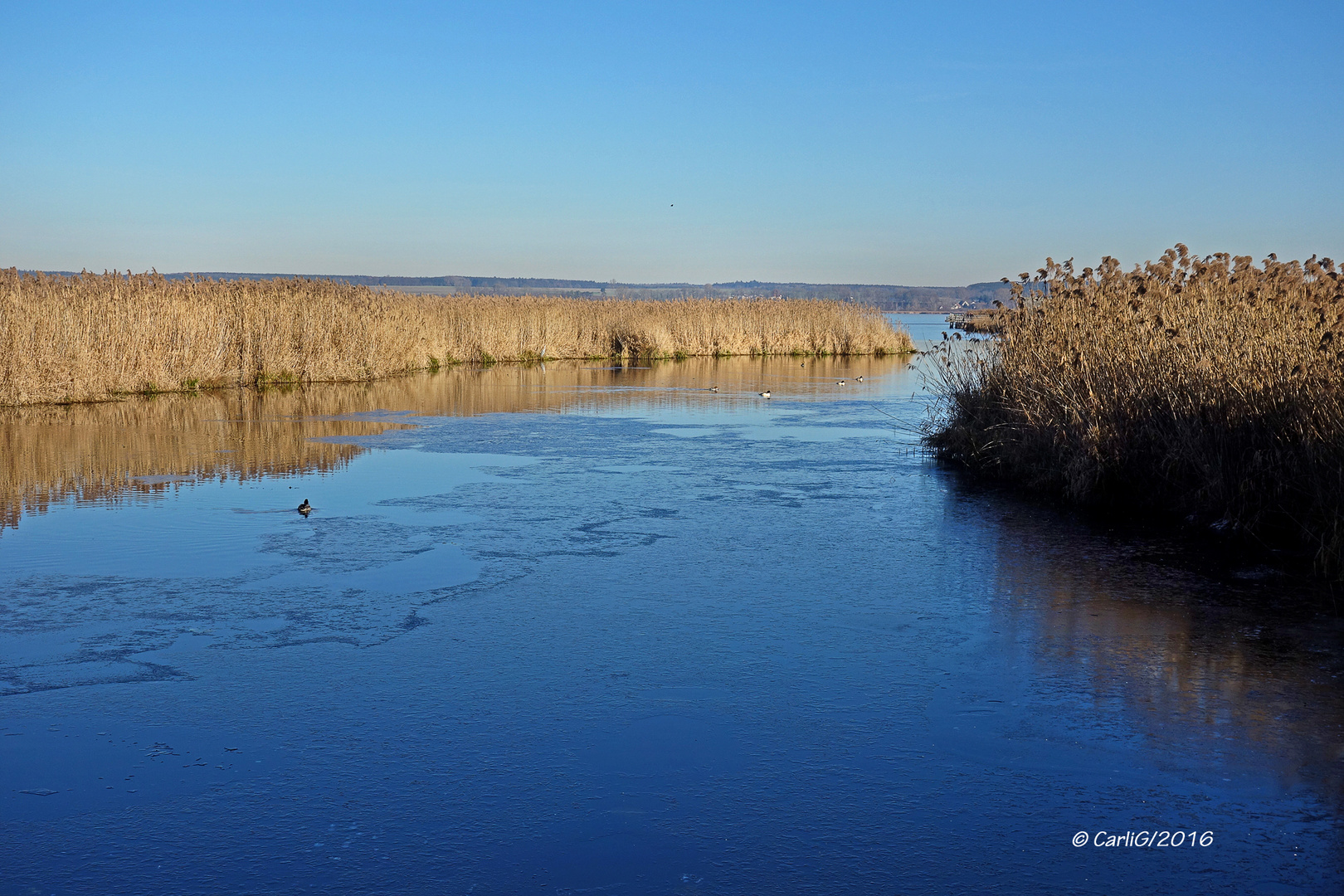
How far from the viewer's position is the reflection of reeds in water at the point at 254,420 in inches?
448

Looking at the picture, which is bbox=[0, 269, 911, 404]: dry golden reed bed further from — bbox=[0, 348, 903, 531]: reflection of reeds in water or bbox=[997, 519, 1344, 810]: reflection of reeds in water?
bbox=[997, 519, 1344, 810]: reflection of reeds in water

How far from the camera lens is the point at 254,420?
55.3ft


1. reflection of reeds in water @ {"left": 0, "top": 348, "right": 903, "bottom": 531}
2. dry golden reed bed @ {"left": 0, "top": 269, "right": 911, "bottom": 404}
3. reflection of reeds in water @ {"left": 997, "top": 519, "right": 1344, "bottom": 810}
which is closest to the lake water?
reflection of reeds in water @ {"left": 997, "top": 519, "right": 1344, "bottom": 810}

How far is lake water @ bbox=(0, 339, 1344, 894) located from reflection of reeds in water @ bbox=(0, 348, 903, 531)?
59cm

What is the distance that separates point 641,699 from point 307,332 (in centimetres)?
2167

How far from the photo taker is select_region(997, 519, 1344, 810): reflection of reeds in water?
4730 millimetres

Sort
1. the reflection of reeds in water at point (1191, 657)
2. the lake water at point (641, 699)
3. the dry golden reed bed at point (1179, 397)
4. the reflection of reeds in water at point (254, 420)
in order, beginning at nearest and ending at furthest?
the lake water at point (641, 699), the reflection of reeds in water at point (1191, 657), the dry golden reed bed at point (1179, 397), the reflection of reeds in water at point (254, 420)

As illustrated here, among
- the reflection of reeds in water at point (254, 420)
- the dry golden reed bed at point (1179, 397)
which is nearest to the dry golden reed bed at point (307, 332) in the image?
the reflection of reeds in water at point (254, 420)

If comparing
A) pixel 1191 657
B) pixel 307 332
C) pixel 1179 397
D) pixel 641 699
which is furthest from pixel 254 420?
pixel 1191 657

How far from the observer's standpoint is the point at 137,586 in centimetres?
710

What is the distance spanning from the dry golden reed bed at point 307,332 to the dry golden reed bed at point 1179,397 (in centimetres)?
1425

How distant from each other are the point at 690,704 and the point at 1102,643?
2486 millimetres

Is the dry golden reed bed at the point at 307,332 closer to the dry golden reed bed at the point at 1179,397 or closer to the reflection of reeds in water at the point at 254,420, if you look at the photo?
the reflection of reeds in water at the point at 254,420

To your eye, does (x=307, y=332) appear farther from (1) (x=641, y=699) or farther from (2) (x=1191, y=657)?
(2) (x=1191, y=657)
